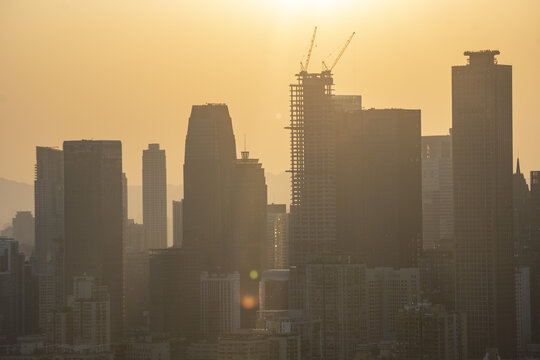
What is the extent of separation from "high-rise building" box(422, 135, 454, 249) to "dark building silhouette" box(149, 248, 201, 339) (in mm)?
17031

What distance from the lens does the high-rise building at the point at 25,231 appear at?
124m

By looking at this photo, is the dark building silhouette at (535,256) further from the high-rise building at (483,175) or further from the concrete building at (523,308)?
the high-rise building at (483,175)

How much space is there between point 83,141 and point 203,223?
35.3 ft

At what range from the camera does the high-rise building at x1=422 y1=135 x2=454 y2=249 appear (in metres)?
114

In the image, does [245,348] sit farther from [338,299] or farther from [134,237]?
[134,237]

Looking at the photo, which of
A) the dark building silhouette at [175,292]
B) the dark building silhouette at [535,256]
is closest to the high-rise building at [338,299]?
the dark building silhouette at [175,292]

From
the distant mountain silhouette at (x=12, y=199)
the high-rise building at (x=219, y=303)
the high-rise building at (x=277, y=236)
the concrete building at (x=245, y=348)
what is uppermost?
the distant mountain silhouette at (x=12, y=199)

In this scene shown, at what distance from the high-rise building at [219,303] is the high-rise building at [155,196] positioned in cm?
2135

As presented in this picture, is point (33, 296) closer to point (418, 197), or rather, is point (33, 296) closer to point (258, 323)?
point (258, 323)

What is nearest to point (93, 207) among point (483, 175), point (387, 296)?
point (387, 296)

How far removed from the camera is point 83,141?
118438 millimetres

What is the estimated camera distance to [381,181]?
116500 millimetres

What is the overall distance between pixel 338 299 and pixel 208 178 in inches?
1099

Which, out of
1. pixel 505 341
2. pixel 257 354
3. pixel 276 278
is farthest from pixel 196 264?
pixel 257 354
